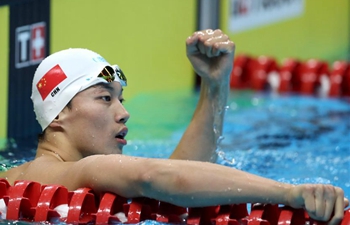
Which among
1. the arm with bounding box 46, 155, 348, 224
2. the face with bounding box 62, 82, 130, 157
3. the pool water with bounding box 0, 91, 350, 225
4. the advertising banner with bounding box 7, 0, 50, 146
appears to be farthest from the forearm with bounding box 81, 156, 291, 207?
the advertising banner with bounding box 7, 0, 50, 146

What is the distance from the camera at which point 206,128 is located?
321cm

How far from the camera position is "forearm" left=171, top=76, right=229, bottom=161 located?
3.17 m

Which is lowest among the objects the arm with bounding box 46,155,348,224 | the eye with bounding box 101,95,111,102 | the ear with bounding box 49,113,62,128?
the arm with bounding box 46,155,348,224

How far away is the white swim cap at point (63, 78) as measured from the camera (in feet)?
9.37

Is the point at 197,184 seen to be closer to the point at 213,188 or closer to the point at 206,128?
the point at 213,188

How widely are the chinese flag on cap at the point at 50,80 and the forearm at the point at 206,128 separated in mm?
642

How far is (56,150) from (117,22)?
128 inches

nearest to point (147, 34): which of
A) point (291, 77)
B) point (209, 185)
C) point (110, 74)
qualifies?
point (291, 77)

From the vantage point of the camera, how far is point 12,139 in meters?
4.42

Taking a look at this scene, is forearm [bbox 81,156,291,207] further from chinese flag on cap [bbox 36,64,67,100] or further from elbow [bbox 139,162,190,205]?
chinese flag on cap [bbox 36,64,67,100]

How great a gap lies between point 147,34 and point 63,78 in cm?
368

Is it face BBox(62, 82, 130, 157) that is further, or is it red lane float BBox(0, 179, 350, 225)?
face BBox(62, 82, 130, 157)

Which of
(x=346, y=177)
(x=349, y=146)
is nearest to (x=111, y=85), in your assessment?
(x=346, y=177)

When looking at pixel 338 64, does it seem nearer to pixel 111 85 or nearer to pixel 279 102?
pixel 279 102
